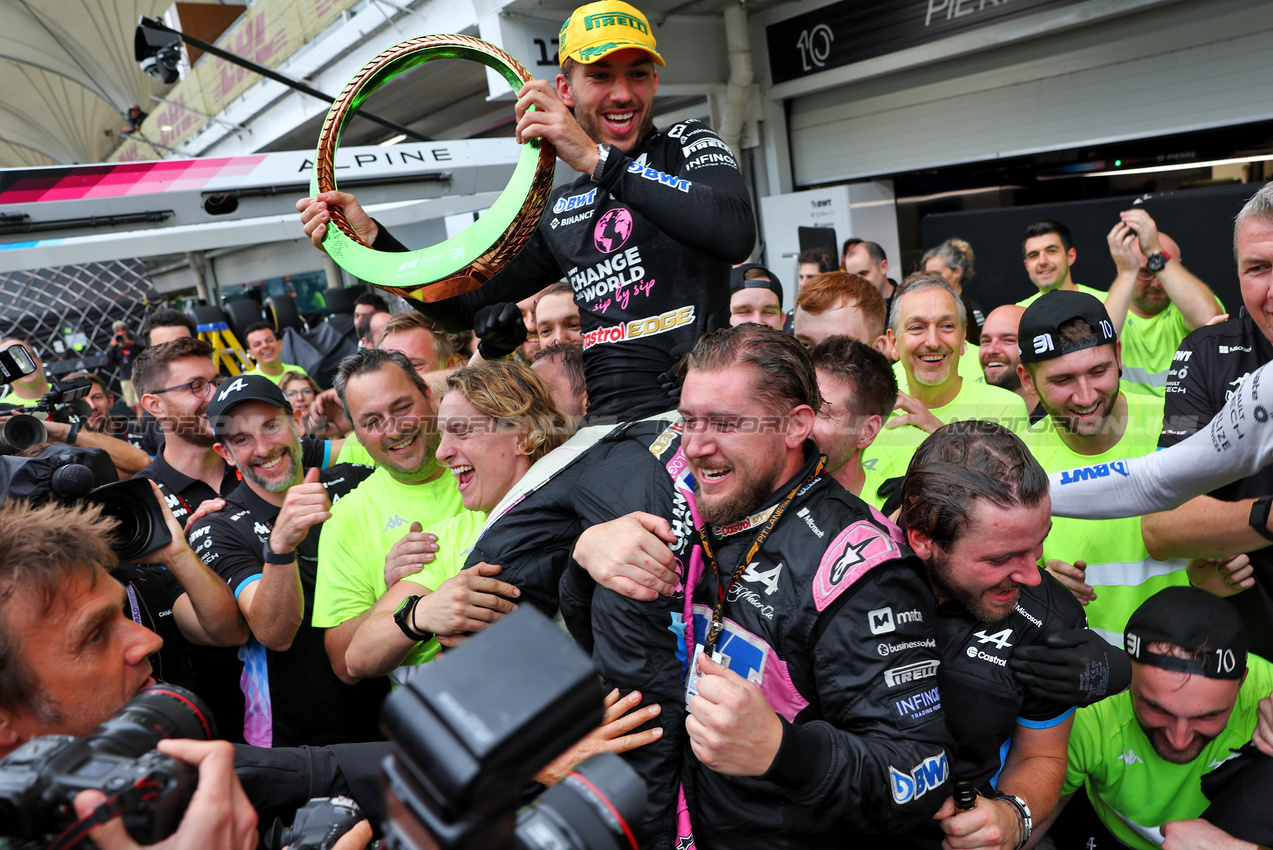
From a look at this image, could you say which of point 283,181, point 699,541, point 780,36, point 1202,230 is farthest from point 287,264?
point 699,541

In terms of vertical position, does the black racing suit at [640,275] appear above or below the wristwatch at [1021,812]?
above

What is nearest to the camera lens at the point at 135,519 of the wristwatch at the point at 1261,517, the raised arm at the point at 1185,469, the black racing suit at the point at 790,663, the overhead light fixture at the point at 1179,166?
the black racing suit at the point at 790,663

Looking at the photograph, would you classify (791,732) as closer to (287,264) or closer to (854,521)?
(854,521)

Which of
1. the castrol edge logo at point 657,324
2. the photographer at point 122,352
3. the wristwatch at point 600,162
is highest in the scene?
the photographer at point 122,352

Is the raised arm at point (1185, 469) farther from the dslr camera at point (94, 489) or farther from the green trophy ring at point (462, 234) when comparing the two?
the dslr camera at point (94, 489)

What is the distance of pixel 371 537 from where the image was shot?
2639mm

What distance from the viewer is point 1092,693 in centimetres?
176

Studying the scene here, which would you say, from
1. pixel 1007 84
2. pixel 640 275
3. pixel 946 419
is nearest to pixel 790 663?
pixel 640 275

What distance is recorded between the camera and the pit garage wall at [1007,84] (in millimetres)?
6488

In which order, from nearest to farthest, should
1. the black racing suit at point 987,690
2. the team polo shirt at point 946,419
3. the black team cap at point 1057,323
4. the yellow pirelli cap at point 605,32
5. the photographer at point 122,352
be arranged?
the black racing suit at point 987,690 < the yellow pirelli cap at point 605,32 < the black team cap at point 1057,323 < the team polo shirt at point 946,419 < the photographer at point 122,352

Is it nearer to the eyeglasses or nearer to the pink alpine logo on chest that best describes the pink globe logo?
the pink alpine logo on chest

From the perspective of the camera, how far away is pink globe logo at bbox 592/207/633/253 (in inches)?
85.3

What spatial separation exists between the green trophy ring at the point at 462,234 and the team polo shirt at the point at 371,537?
85cm

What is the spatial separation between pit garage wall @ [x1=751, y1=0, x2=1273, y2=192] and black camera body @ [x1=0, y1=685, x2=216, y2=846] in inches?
314
